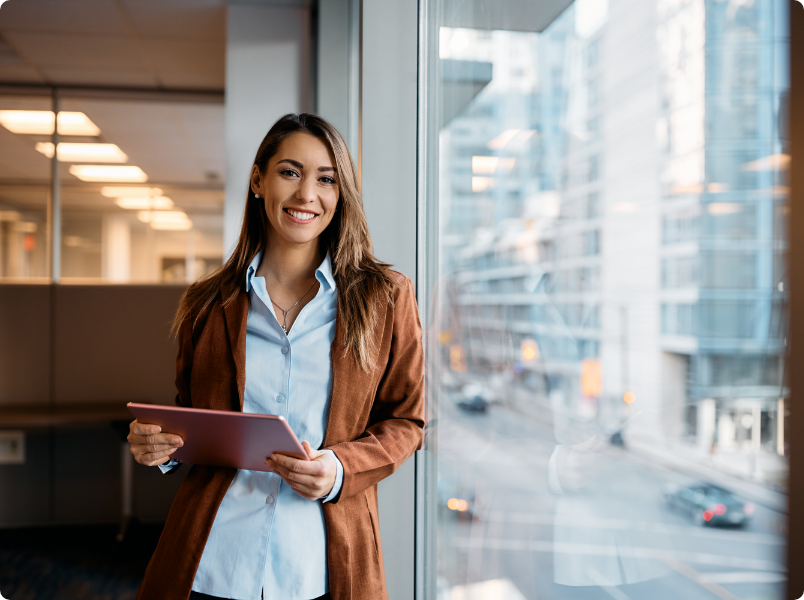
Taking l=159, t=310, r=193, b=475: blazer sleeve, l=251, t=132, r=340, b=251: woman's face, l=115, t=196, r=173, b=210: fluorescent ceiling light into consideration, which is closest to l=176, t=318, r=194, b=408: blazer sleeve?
l=159, t=310, r=193, b=475: blazer sleeve

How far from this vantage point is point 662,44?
1.99ft

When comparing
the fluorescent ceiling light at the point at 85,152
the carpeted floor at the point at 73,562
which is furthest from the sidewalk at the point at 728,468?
the fluorescent ceiling light at the point at 85,152

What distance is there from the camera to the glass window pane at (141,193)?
4.48 m

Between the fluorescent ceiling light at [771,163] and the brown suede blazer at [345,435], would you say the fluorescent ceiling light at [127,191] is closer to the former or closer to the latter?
the brown suede blazer at [345,435]

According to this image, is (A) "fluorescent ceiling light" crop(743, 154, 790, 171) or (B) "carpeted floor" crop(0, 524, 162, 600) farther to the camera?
(B) "carpeted floor" crop(0, 524, 162, 600)

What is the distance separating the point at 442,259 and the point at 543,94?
57 centimetres

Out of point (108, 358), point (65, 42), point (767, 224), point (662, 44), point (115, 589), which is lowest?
point (115, 589)

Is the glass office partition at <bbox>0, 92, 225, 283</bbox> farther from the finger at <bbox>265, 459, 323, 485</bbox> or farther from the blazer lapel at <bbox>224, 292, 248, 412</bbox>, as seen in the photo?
the finger at <bbox>265, 459, 323, 485</bbox>

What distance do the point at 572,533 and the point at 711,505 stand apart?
31cm

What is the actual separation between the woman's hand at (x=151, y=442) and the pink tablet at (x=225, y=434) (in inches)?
0.5

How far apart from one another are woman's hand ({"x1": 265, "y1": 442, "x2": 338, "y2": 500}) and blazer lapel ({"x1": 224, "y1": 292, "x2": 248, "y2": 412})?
Answer: 18cm

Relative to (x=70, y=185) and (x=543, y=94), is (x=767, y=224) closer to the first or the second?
(x=543, y=94)

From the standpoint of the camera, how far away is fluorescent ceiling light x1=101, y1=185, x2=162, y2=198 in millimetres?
4633

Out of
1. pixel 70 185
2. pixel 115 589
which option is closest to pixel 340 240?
pixel 115 589
